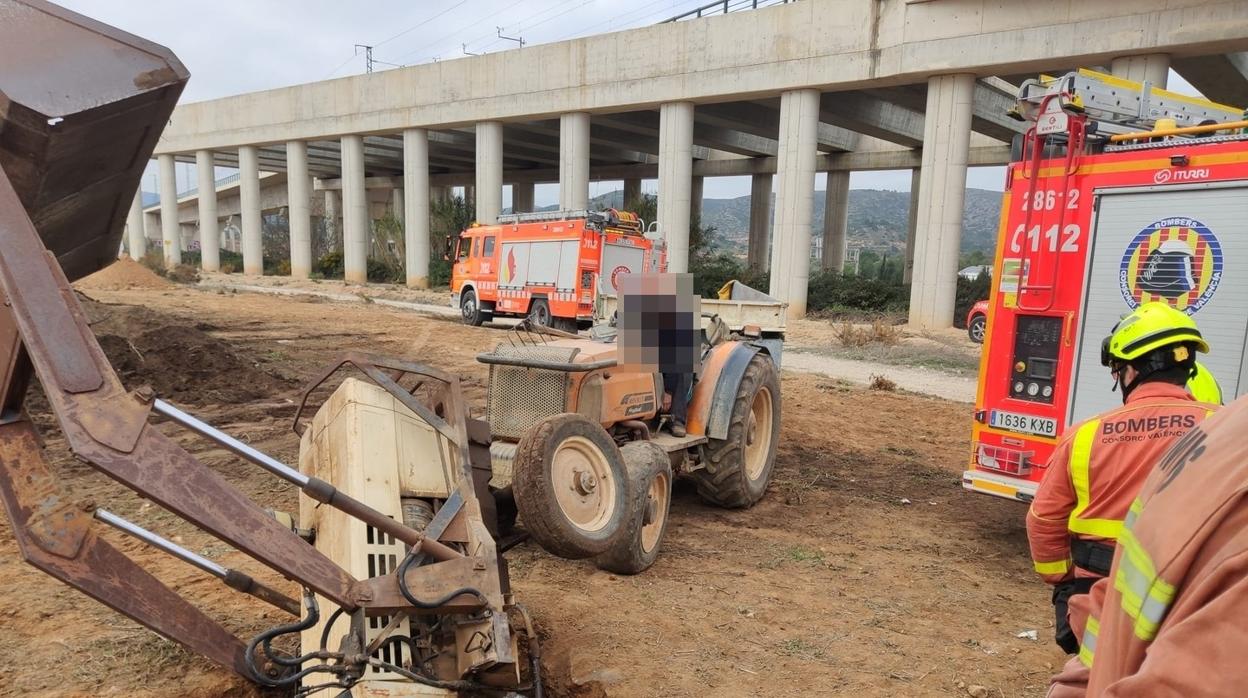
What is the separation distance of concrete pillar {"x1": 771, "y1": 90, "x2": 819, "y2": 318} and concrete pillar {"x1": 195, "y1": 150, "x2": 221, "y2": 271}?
102 ft

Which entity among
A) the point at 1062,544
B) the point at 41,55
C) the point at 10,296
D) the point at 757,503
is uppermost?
the point at 41,55

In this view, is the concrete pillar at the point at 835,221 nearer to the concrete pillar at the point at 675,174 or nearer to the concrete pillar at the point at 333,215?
the concrete pillar at the point at 675,174

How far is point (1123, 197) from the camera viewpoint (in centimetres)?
Result: 481

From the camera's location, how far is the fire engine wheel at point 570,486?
13.0ft

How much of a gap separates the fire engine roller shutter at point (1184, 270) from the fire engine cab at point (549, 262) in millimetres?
13041

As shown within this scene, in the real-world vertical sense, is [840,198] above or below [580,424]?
above

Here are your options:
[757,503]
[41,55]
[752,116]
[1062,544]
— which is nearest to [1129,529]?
[1062,544]

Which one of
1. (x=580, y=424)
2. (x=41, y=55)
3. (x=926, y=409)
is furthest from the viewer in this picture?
(x=926, y=409)

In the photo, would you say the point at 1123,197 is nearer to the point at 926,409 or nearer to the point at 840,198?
the point at 926,409

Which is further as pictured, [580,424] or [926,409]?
[926,409]

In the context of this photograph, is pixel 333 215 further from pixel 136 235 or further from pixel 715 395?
pixel 715 395

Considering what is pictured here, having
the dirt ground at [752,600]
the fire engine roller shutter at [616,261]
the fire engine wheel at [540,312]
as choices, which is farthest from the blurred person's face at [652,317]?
the fire engine wheel at [540,312]

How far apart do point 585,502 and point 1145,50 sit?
18.5 metres

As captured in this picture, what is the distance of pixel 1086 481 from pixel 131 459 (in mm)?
3029
